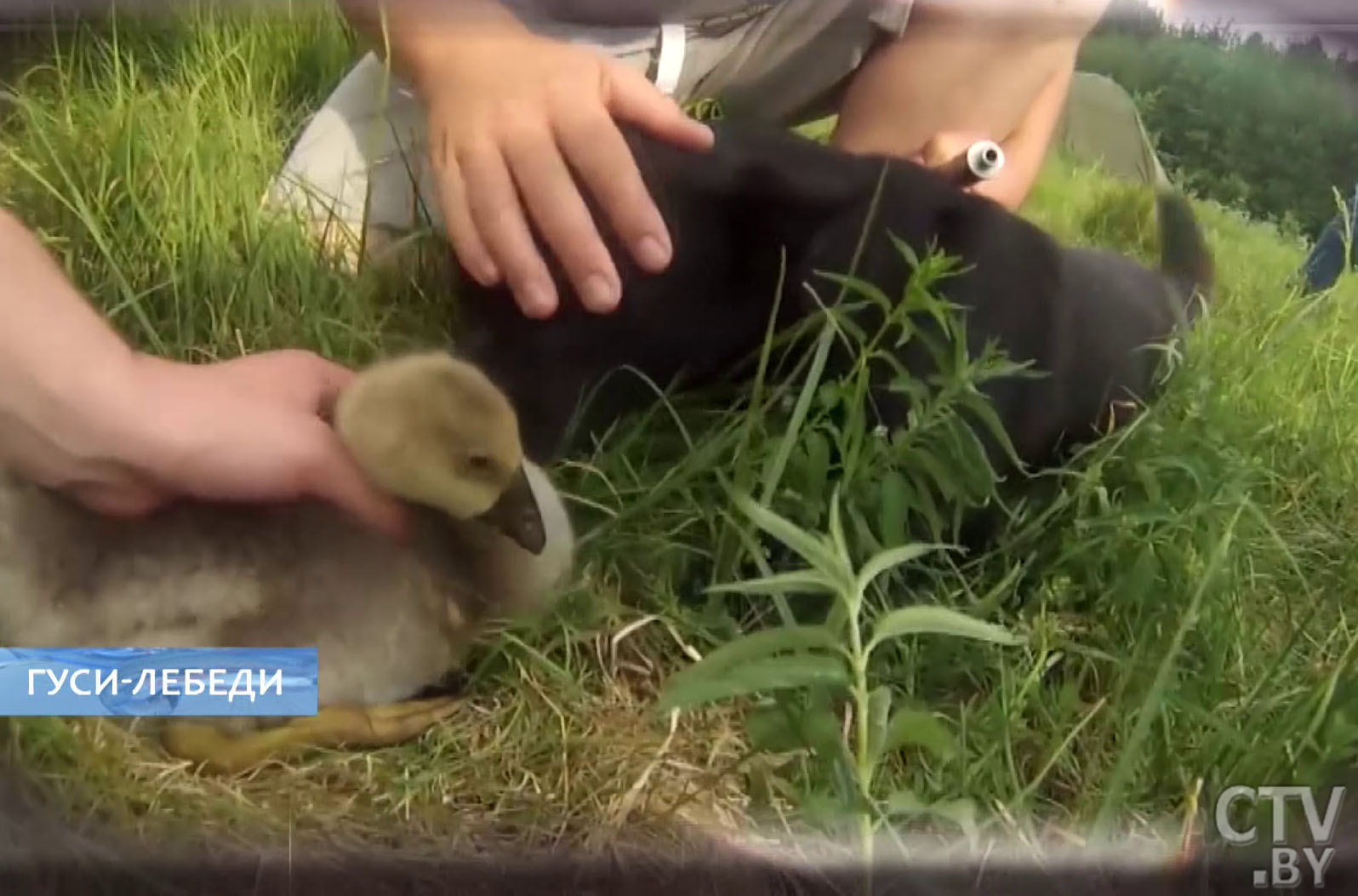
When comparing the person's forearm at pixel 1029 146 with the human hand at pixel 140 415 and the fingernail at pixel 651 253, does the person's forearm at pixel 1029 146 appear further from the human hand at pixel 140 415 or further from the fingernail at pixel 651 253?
the human hand at pixel 140 415

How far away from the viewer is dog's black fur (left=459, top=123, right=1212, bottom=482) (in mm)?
615

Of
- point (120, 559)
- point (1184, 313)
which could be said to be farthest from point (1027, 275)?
point (120, 559)

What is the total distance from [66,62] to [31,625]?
9.9 inches

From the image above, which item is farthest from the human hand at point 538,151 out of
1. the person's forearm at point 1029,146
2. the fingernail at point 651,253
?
the person's forearm at point 1029,146

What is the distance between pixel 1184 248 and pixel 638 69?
0.27 meters

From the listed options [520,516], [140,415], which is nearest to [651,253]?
[520,516]

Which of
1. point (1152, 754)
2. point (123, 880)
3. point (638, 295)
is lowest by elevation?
point (123, 880)

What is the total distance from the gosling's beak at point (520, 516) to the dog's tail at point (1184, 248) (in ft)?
1.02

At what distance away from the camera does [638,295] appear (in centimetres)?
62

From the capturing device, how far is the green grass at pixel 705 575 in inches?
24.3

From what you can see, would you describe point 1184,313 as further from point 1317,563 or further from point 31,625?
point 31,625

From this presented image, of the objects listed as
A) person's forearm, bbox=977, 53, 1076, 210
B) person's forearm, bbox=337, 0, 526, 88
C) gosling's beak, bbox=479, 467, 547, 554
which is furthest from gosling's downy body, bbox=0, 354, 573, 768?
person's forearm, bbox=977, 53, 1076, 210

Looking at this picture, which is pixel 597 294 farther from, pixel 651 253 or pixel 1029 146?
pixel 1029 146

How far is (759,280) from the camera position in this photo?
2.03ft
